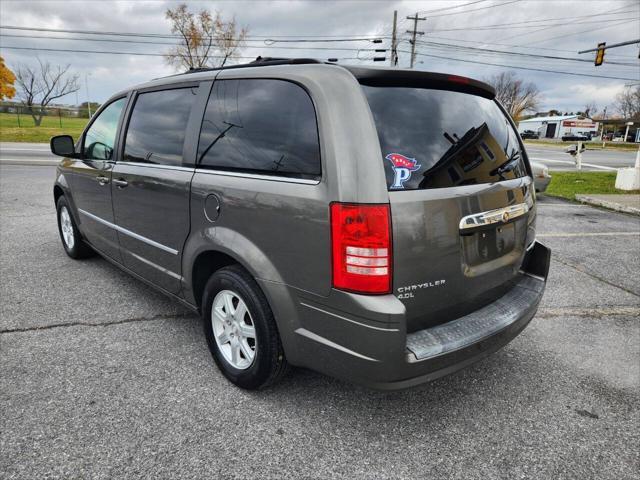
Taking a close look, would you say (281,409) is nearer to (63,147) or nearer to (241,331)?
(241,331)

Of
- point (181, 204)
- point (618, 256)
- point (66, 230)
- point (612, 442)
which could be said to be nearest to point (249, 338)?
point (181, 204)

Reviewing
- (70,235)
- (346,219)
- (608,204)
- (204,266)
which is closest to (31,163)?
(70,235)

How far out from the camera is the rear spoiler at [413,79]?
206 cm

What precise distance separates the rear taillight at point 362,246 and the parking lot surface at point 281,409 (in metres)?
0.86

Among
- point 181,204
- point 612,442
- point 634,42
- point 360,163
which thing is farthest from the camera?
point 634,42

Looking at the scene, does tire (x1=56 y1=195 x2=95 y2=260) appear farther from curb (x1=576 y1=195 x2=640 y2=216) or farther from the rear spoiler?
curb (x1=576 y1=195 x2=640 y2=216)

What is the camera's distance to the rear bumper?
6.16ft

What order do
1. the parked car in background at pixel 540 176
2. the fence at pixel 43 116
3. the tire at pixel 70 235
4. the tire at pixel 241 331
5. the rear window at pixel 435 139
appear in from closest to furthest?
the rear window at pixel 435 139 < the tire at pixel 241 331 < the tire at pixel 70 235 < the parked car in background at pixel 540 176 < the fence at pixel 43 116

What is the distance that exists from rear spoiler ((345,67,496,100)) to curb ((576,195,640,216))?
26.3ft

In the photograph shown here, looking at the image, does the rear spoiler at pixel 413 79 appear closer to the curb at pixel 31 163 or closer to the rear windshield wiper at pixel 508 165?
the rear windshield wiper at pixel 508 165

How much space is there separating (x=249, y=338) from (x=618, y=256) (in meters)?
5.15

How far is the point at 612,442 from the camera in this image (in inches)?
87.1

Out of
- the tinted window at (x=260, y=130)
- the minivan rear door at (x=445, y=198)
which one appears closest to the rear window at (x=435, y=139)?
the minivan rear door at (x=445, y=198)

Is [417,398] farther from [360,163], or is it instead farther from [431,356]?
[360,163]
